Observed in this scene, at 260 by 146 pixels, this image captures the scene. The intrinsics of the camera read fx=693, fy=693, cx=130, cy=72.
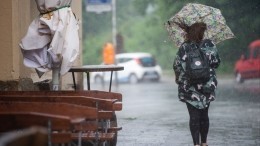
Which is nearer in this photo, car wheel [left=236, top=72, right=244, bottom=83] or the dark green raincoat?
the dark green raincoat

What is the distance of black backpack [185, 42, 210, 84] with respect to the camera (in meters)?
8.12

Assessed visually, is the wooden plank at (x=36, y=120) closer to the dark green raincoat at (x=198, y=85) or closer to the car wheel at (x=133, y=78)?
the dark green raincoat at (x=198, y=85)

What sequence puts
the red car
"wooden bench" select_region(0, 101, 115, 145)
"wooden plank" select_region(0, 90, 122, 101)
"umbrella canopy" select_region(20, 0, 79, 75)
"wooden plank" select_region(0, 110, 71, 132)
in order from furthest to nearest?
the red car → "umbrella canopy" select_region(20, 0, 79, 75) → "wooden plank" select_region(0, 90, 122, 101) → "wooden bench" select_region(0, 101, 115, 145) → "wooden plank" select_region(0, 110, 71, 132)

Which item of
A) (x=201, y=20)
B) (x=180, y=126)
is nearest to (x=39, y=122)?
(x=201, y=20)

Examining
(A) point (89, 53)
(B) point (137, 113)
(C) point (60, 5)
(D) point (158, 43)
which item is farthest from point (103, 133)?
(A) point (89, 53)

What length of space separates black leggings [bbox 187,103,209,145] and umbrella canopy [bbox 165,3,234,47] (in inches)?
41.1

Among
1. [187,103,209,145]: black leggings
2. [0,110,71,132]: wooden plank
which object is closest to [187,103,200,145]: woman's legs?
[187,103,209,145]: black leggings

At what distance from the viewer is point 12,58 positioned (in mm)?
8930

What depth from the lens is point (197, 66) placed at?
8.13 metres

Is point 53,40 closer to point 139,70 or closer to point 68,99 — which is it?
point 68,99

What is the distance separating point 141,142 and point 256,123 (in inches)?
134

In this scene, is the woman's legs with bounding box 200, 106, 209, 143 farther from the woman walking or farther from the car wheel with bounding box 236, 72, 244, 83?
the car wheel with bounding box 236, 72, 244, 83

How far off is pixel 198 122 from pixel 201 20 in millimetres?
1372

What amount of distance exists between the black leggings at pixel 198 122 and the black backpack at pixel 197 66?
35cm
